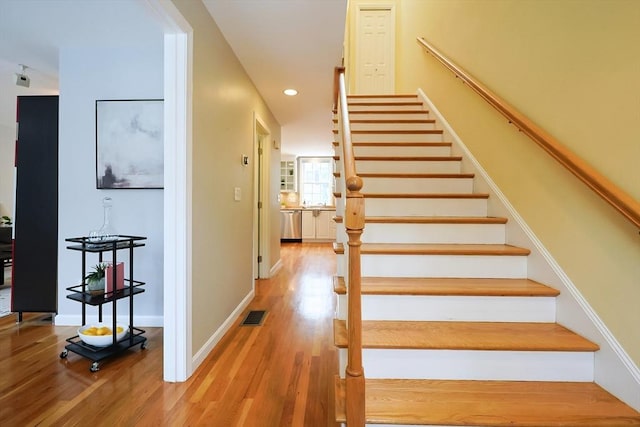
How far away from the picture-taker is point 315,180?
349 inches

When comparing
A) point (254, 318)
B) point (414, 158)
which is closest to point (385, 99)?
point (414, 158)

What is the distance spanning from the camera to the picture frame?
2.66 metres

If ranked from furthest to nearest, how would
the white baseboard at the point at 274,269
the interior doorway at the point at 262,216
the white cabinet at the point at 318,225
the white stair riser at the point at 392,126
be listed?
1. the white cabinet at the point at 318,225
2. the white baseboard at the point at 274,269
3. the interior doorway at the point at 262,216
4. the white stair riser at the point at 392,126

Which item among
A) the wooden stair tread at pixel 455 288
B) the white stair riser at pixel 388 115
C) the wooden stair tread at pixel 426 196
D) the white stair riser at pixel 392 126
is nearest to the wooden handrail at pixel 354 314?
the wooden stair tread at pixel 455 288

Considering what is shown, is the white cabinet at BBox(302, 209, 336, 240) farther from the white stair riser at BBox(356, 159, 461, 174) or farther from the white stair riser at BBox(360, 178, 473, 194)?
the white stair riser at BBox(360, 178, 473, 194)

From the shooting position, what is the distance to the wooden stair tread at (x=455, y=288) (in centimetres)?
154

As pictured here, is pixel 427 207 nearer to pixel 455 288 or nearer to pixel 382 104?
pixel 455 288

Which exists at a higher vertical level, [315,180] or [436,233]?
[315,180]

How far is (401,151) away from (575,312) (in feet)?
6.00

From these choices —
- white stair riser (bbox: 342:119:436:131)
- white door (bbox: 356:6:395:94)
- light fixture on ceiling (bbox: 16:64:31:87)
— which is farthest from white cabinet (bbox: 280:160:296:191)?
light fixture on ceiling (bbox: 16:64:31:87)

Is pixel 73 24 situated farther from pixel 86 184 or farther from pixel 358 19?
pixel 358 19

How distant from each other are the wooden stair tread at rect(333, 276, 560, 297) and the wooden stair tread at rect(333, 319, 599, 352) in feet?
0.50

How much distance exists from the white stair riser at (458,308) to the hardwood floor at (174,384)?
0.60 metres

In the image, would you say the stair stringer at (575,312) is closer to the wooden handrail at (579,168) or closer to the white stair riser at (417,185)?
the white stair riser at (417,185)
